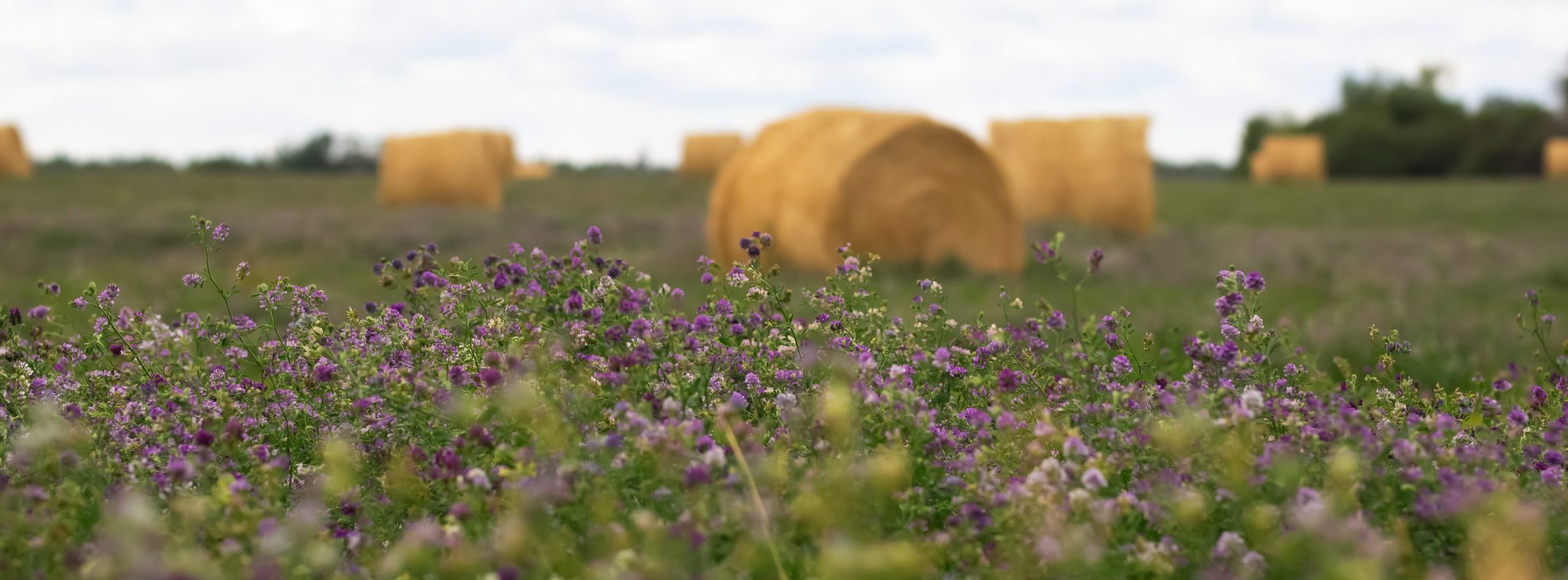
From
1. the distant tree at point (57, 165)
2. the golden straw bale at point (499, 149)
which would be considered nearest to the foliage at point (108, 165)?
the distant tree at point (57, 165)

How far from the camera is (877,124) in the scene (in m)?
14.3

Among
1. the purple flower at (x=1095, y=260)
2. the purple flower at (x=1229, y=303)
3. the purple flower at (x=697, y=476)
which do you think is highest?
the purple flower at (x=1095, y=260)

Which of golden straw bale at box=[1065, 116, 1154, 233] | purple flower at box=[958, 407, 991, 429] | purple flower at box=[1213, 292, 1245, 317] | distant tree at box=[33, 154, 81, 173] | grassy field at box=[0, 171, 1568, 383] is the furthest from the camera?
distant tree at box=[33, 154, 81, 173]

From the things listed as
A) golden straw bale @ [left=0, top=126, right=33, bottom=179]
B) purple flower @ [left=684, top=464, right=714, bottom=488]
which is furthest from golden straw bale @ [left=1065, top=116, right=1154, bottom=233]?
golden straw bale @ [left=0, top=126, right=33, bottom=179]

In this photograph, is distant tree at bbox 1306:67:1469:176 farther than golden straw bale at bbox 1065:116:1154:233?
Yes

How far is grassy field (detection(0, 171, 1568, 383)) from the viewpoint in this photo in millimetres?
10188

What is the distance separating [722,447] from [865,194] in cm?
1078

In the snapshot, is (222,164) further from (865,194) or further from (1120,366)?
(1120,366)

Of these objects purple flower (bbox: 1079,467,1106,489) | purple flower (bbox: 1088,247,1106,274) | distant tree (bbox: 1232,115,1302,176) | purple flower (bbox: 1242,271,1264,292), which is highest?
purple flower (bbox: 1088,247,1106,274)

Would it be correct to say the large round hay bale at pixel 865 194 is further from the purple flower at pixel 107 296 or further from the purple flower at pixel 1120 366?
the purple flower at pixel 107 296

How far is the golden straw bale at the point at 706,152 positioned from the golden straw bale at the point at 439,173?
1403 cm

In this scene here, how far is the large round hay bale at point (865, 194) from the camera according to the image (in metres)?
13.9

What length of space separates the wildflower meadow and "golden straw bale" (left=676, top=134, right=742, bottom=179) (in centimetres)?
3685

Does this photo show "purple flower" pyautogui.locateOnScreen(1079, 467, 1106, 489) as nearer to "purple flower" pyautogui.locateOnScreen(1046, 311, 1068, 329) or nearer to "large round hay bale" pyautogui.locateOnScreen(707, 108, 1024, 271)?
"purple flower" pyautogui.locateOnScreen(1046, 311, 1068, 329)
